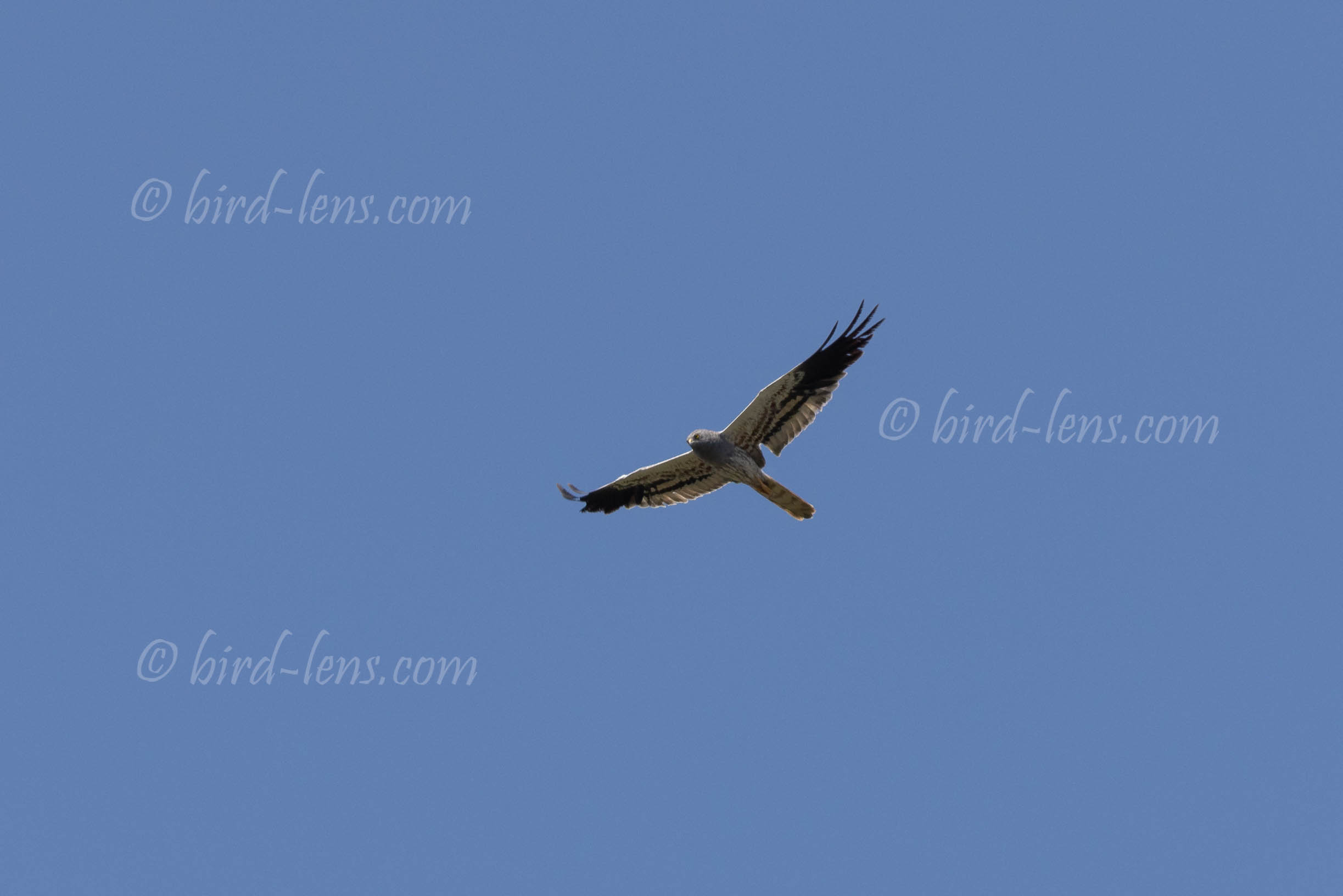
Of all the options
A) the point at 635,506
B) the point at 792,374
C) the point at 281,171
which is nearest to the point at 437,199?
the point at 281,171

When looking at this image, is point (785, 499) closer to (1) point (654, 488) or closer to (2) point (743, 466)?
(2) point (743, 466)

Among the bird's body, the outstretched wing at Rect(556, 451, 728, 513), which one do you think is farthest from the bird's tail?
the outstretched wing at Rect(556, 451, 728, 513)

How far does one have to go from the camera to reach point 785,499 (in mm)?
21312

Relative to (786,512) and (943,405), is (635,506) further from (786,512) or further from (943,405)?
(943,405)

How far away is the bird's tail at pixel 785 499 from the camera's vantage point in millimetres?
21250

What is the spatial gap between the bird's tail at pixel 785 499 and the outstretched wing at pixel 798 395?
564 millimetres

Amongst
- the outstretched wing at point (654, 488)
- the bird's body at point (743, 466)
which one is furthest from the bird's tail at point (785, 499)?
the outstretched wing at point (654, 488)

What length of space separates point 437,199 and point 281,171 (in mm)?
2965

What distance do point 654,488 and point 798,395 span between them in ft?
10.7

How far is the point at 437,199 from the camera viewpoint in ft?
87.4

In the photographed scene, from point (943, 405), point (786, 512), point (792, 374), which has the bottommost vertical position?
point (786, 512)

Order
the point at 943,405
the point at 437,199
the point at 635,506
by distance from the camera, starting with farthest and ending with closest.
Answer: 1. the point at 437,199
2. the point at 943,405
3. the point at 635,506

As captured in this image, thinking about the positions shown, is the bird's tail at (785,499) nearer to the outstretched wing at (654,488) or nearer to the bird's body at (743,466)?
the bird's body at (743,466)

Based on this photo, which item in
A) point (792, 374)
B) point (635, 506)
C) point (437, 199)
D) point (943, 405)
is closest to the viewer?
point (792, 374)
